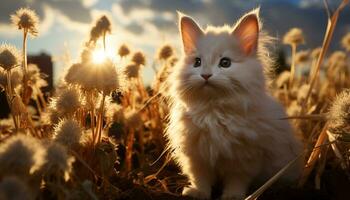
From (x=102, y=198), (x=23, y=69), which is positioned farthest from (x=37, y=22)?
(x=102, y=198)

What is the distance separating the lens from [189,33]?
330cm

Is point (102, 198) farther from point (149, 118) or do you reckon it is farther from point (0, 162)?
point (149, 118)

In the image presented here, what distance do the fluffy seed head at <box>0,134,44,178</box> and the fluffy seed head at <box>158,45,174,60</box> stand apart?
2.76m

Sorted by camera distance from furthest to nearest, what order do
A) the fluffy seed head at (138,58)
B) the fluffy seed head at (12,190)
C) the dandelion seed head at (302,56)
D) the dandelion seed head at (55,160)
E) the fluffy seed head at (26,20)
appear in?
the dandelion seed head at (302,56) → the fluffy seed head at (138,58) → the fluffy seed head at (26,20) → the dandelion seed head at (55,160) → the fluffy seed head at (12,190)

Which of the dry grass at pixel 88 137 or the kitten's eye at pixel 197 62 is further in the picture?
the kitten's eye at pixel 197 62

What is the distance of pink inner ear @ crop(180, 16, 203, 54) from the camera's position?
328 centimetres

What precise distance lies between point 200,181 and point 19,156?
1566 millimetres

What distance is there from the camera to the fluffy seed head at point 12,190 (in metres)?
1.69

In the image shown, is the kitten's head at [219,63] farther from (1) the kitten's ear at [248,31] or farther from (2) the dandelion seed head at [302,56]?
(2) the dandelion seed head at [302,56]

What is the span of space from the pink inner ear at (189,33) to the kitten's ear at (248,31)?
254mm

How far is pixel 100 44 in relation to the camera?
3.35 m

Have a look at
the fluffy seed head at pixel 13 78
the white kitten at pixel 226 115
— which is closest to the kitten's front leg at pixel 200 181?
the white kitten at pixel 226 115

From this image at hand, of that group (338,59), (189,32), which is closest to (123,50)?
(189,32)

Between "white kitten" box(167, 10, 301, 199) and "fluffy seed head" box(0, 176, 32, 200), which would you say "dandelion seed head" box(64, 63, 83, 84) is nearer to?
"white kitten" box(167, 10, 301, 199)
